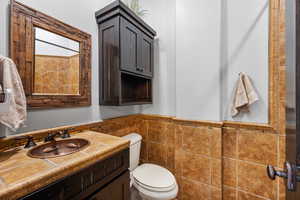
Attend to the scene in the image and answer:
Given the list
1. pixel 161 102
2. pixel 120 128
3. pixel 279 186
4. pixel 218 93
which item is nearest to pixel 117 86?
pixel 120 128

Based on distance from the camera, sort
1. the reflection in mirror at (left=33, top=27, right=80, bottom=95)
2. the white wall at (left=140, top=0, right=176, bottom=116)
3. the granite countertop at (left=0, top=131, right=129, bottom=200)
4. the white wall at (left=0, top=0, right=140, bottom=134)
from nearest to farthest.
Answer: the granite countertop at (left=0, top=131, right=129, bottom=200), the white wall at (left=0, top=0, right=140, bottom=134), the reflection in mirror at (left=33, top=27, right=80, bottom=95), the white wall at (left=140, top=0, right=176, bottom=116)

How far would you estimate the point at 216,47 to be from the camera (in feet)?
4.22

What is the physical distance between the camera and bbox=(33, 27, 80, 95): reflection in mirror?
3.30 feet

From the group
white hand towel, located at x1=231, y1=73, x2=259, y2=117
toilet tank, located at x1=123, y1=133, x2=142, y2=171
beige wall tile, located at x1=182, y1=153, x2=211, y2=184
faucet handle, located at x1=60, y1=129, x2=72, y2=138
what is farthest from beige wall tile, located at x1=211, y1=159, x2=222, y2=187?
faucet handle, located at x1=60, y1=129, x2=72, y2=138

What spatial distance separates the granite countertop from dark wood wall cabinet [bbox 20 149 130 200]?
3 cm

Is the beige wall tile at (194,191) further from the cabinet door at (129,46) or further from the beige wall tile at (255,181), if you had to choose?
the cabinet door at (129,46)

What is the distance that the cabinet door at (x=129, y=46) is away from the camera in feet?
4.20

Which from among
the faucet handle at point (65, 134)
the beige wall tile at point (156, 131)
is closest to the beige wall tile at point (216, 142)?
the beige wall tile at point (156, 131)

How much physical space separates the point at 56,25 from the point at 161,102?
1327 mm

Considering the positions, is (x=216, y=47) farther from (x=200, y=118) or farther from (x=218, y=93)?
(x=200, y=118)

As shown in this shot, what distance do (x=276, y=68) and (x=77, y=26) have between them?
1.78 m

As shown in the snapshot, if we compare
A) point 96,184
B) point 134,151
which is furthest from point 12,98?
point 134,151

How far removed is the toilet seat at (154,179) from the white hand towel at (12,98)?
1053 millimetres

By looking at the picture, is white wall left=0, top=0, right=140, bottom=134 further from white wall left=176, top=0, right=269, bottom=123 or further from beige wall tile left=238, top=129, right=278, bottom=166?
beige wall tile left=238, top=129, right=278, bottom=166
